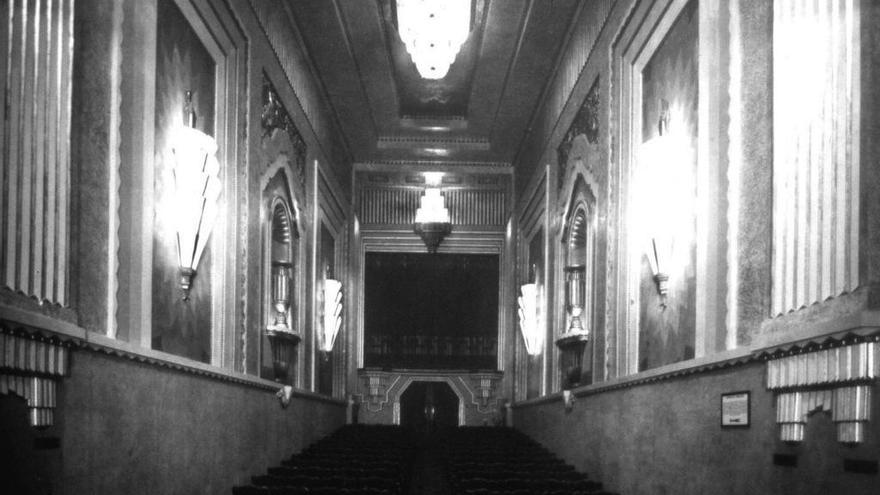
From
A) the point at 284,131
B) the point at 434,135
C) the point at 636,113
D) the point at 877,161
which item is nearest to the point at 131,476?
the point at 877,161

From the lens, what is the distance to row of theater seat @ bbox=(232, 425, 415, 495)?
253 inches

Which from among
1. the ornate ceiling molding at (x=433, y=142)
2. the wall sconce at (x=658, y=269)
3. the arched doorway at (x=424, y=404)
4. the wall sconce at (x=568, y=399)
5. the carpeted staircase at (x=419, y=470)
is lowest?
the arched doorway at (x=424, y=404)

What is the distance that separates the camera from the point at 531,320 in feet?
47.1

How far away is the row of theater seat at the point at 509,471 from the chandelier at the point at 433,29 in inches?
170

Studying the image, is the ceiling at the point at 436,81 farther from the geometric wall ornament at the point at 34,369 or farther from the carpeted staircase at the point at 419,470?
the geometric wall ornament at the point at 34,369

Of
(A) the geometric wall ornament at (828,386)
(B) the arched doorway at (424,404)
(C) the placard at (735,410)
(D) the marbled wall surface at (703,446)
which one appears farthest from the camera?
(B) the arched doorway at (424,404)

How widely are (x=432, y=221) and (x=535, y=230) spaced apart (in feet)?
9.73

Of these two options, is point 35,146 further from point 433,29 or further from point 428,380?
point 428,380

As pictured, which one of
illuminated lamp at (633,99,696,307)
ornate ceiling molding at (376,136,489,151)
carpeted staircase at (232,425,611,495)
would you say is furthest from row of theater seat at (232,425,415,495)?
ornate ceiling molding at (376,136,489,151)

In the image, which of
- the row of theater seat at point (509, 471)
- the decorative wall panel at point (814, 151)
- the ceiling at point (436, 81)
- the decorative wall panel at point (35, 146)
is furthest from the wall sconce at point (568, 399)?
the decorative wall panel at point (35, 146)

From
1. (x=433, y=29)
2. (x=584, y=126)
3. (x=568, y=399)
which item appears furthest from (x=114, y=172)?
(x=568, y=399)

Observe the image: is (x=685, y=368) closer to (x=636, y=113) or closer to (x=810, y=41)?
(x=810, y=41)

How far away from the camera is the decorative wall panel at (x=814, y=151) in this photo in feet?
12.5

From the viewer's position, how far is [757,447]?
4.63 metres
